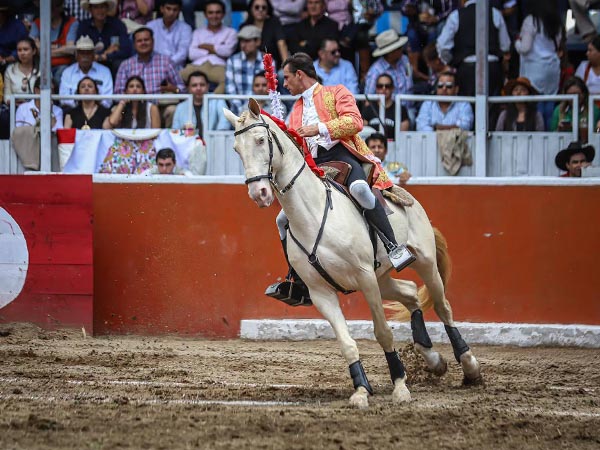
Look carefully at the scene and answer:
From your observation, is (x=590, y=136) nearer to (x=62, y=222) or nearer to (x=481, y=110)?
(x=481, y=110)

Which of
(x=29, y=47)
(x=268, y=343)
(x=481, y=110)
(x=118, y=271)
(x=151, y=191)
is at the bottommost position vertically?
(x=268, y=343)

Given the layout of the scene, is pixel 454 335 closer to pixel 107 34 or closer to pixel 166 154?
pixel 166 154

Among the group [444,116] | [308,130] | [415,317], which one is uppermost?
[444,116]

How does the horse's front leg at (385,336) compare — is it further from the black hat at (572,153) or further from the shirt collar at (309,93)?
the black hat at (572,153)

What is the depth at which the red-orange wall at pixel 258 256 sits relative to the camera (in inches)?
430

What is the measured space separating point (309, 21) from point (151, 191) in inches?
135

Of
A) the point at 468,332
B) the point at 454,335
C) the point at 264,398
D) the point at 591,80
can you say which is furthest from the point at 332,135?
the point at 591,80

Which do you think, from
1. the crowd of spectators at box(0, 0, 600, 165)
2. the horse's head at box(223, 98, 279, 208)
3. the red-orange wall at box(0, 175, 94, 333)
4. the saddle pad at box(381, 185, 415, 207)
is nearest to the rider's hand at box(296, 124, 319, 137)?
the horse's head at box(223, 98, 279, 208)

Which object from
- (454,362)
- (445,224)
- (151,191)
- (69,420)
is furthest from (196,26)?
(69,420)

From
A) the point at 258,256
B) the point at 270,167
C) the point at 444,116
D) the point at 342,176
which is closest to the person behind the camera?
the point at 270,167

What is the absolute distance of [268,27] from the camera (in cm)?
1325

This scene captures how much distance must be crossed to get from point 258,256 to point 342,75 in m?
2.96

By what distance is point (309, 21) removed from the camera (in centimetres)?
1329

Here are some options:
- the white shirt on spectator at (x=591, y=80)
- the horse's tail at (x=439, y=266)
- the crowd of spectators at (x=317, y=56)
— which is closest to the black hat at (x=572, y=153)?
the crowd of spectators at (x=317, y=56)
